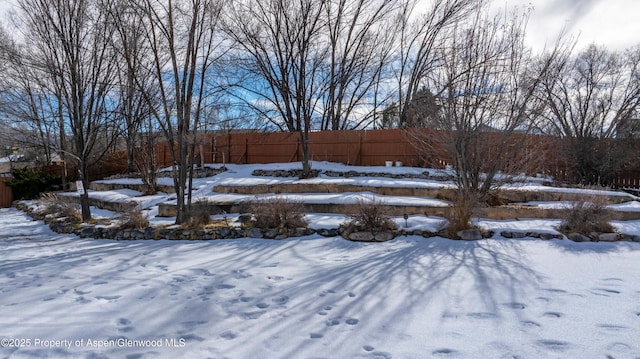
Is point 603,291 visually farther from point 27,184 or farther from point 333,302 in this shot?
point 27,184

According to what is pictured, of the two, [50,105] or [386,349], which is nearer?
[386,349]

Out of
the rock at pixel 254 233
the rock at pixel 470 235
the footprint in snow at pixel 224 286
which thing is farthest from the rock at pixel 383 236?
the footprint in snow at pixel 224 286

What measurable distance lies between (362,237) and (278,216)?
1719 mm

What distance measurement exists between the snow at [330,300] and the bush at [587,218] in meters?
0.36

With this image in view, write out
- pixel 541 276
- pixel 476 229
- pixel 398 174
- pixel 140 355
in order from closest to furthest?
pixel 140 355
pixel 541 276
pixel 476 229
pixel 398 174

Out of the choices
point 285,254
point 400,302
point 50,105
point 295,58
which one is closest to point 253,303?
point 400,302

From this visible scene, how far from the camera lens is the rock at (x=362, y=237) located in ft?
19.9

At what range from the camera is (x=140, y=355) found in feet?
8.15

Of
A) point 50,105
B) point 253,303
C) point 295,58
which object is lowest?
point 253,303

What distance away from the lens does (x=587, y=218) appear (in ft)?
19.9

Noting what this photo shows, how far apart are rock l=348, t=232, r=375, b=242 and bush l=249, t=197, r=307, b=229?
1.08 metres

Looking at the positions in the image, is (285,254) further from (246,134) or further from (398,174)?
(246,134)

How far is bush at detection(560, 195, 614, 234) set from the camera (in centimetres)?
595

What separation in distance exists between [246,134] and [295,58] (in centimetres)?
576
